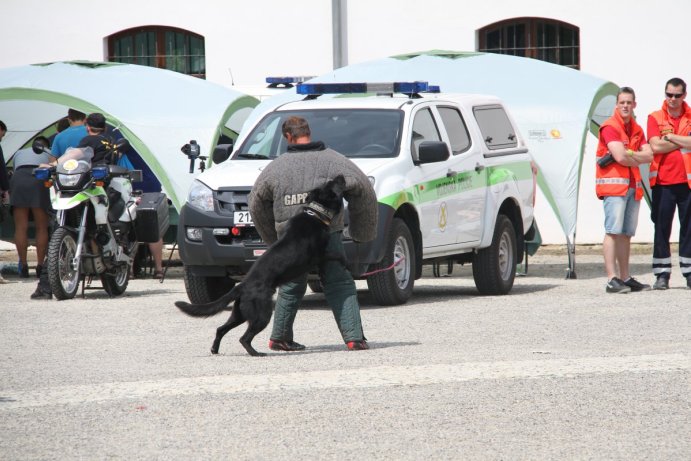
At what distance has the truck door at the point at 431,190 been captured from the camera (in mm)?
13078

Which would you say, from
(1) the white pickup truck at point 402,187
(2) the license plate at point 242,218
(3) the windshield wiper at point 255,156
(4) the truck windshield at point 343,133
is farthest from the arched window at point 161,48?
(2) the license plate at point 242,218

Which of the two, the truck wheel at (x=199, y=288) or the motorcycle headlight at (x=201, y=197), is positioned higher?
the motorcycle headlight at (x=201, y=197)

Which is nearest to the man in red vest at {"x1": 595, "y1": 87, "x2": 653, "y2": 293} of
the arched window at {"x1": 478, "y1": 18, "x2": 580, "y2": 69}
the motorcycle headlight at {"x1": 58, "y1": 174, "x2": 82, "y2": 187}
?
the motorcycle headlight at {"x1": 58, "y1": 174, "x2": 82, "y2": 187}

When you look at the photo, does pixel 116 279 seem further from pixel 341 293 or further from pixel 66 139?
pixel 341 293

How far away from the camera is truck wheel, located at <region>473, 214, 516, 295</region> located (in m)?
14.1

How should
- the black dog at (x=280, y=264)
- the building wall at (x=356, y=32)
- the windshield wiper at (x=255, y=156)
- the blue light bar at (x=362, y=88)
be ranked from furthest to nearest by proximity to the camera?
the building wall at (x=356, y=32) < the blue light bar at (x=362, y=88) < the windshield wiper at (x=255, y=156) < the black dog at (x=280, y=264)

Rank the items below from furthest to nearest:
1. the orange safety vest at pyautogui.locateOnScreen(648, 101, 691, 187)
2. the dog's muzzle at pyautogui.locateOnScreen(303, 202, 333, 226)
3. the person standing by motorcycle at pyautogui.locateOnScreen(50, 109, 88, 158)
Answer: the person standing by motorcycle at pyautogui.locateOnScreen(50, 109, 88, 158)
the orange safety vest at pyautogui.locateOnScreen(648, 101, 691, 187)
the dog's muzzle at pyautogui.locateOnScreen(303, 202, 333, 226)

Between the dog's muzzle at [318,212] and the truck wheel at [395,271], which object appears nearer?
the dog's muzzle at [318,212]

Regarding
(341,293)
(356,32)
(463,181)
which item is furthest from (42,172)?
(356,32)

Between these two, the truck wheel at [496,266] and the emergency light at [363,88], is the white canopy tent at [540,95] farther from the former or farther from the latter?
the truck wheel at [496,266]

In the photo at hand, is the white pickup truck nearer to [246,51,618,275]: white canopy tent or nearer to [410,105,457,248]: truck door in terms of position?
[410,105,457,248]: truck door

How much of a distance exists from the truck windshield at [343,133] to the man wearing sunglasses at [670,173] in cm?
252

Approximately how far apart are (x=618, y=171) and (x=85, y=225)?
515 cm

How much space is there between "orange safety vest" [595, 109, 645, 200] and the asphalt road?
142 cm
